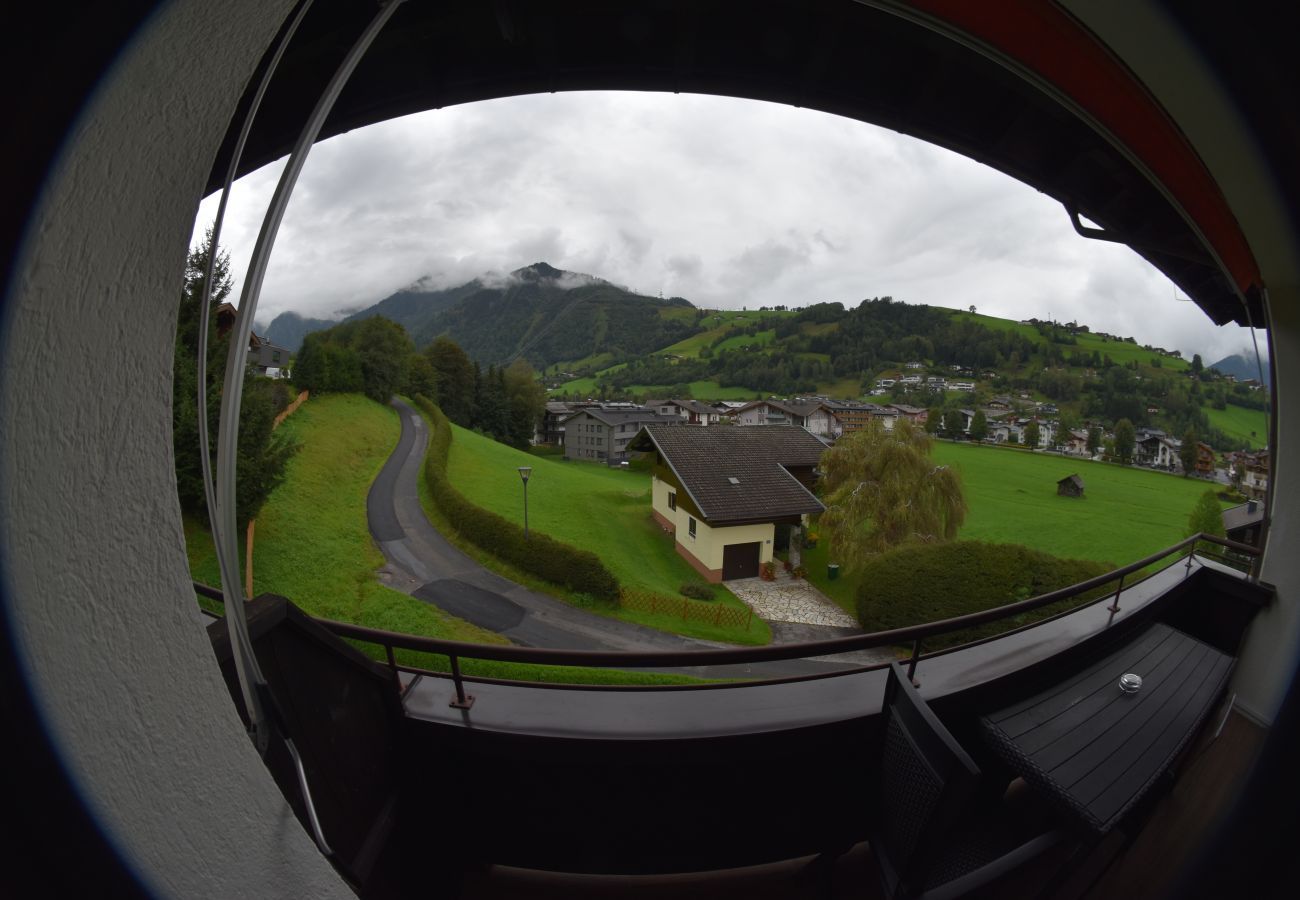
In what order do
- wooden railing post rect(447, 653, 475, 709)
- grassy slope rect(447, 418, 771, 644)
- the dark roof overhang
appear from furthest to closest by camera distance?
grassy slope rect(447, 418, 771, 644), wooden railing post rect(447, 653, 475, 709), the dark roof overhang

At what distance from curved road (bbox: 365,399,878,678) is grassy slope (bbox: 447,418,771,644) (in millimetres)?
507

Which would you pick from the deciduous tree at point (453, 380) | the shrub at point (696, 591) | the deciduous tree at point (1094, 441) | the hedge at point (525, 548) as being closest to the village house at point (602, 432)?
the deciduous tree at point (453, 380)

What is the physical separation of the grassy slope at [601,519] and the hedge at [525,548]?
51 centimetres

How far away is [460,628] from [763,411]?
87.3ft

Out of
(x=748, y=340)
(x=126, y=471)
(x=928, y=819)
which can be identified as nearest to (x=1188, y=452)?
(x=928, y=819)

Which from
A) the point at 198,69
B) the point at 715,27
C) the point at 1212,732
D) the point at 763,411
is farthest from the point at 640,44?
the point at 763,411

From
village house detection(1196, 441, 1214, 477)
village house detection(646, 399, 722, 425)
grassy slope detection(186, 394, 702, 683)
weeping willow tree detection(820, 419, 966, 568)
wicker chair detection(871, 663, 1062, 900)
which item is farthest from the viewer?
village house detection(646, 399, 722, 425)

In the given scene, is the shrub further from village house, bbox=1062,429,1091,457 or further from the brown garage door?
village house, bbox=1062,429,1091,457

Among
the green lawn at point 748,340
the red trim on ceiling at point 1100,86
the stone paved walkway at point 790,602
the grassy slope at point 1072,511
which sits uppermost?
the green lawn at point 748,340

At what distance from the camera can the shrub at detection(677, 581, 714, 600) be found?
935cm

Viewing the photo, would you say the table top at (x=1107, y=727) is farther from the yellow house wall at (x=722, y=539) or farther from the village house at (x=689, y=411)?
the village house at (x=689, y=411)

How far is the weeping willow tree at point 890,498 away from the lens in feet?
28.8

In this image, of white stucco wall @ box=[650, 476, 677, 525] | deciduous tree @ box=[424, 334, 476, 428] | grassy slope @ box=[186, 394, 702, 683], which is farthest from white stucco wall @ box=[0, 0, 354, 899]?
deciduous tree @ box=[424, 334, 476, 428]

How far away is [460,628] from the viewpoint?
739cm
